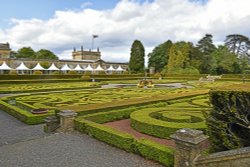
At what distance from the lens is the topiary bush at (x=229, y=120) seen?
548cm

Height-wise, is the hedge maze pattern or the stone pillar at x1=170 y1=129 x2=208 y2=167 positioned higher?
the stone pillar at x1=170 y1=129 x2=208 y2=167

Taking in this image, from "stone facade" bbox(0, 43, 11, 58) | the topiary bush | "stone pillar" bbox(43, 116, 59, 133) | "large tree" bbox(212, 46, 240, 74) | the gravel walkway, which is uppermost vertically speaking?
"stone facade" bbox(0, 43, 11, 58)

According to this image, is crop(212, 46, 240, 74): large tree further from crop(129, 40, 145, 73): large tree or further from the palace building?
the palace building

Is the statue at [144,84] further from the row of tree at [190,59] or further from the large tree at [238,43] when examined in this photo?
the large tree at [238,43]

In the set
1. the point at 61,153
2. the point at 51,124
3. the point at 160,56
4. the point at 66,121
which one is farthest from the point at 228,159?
the point at 160,56

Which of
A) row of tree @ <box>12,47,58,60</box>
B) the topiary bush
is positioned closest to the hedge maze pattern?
the topiary bush

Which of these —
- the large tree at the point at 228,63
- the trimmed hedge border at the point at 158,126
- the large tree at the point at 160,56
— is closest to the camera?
the trimmed hedge border at the point at 158,126

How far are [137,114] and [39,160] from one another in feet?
15.2

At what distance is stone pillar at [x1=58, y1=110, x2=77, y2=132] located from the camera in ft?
31.1

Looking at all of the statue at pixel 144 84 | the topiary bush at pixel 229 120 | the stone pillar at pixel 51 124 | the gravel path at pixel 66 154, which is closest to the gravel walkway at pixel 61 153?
the gravel path at pixel 66 154

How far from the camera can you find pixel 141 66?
68438 millimetres

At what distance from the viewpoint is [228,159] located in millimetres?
5031

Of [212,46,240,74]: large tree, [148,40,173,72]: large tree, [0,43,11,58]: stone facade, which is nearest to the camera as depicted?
[212,46,240,74]: large tree

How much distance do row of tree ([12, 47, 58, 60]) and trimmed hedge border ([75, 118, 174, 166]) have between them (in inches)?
3162
